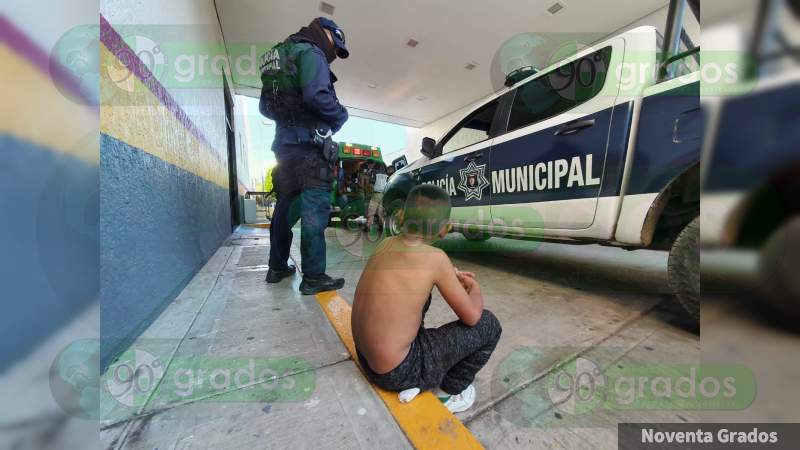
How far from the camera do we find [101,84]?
1.08 meters

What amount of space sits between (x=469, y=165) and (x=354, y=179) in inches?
146

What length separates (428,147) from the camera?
10.4ft

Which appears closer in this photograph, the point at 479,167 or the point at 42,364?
the point at 42,364

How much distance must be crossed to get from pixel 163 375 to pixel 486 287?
191cm

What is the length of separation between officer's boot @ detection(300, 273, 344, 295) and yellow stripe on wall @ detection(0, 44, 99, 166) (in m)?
1.27

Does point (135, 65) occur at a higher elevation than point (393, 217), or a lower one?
higher

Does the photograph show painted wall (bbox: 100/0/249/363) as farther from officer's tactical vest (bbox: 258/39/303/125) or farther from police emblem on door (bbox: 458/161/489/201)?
police emblem on door (bbox: 458/161/489/201)

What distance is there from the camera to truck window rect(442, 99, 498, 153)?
8.79 feet

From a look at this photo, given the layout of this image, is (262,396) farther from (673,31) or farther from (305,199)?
(673,31)

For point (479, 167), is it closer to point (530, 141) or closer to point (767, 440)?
point (530, 141)

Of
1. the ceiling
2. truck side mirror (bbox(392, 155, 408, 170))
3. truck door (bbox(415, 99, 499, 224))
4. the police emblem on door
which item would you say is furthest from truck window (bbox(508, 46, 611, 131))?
the ceiling

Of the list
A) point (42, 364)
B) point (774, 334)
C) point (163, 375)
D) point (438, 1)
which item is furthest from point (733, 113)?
point (438, 1)

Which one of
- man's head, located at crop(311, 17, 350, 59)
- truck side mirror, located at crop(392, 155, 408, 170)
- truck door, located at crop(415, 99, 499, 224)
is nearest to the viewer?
man's head, located at crop(311, 17, 350, 59)

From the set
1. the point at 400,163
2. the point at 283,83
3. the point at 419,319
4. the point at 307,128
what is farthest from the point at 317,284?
the point at 400,163
